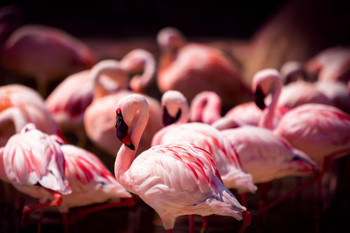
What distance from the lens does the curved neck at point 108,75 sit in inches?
193

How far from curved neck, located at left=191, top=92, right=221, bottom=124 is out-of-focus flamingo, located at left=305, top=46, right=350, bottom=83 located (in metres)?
1.73

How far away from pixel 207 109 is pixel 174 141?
3.54 ft

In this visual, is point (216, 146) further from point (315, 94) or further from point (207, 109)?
point (315, 94)

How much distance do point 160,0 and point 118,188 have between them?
7245 mm

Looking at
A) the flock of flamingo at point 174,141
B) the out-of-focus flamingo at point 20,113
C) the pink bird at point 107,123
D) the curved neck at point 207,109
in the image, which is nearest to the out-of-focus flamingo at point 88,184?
the flock of flamingo at point 174,141

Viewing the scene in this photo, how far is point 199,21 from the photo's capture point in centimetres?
1003

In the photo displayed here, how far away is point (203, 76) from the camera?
618cm

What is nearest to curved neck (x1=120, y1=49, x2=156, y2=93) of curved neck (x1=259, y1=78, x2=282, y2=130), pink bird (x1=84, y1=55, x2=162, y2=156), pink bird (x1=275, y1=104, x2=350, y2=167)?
pink bird (x1=84, y1=55, x2=162, y2=156)

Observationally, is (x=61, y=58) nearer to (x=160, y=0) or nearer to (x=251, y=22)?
(x=160, y=0)

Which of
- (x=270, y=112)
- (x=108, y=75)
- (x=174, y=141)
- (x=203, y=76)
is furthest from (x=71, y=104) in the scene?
(x=174, y=141)

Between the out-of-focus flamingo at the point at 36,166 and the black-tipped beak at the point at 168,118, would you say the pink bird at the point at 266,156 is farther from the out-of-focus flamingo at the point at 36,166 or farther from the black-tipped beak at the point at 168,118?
the out-of-focus flamingo at the point at 36,166

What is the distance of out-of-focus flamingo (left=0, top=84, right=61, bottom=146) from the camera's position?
3.70m

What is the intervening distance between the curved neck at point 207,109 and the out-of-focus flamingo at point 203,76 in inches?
66.0

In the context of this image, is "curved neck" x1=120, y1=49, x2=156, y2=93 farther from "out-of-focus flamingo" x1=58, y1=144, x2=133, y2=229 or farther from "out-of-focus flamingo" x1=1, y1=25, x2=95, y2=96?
"out-of-focus flamingo" x1=58, y1=144, x2=133, y2=229
